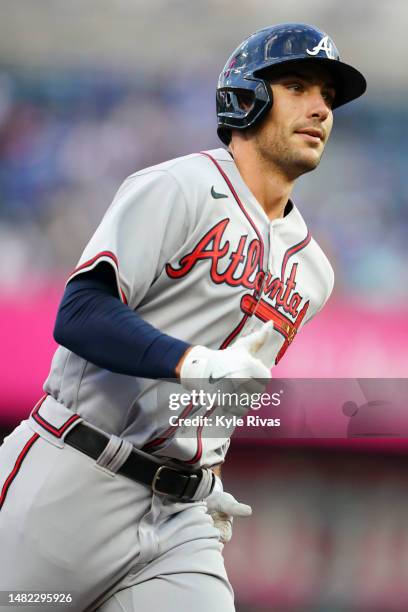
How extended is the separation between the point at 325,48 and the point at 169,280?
26.1 inches

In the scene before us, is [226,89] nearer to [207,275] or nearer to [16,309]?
[207,275]

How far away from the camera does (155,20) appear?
5418mm

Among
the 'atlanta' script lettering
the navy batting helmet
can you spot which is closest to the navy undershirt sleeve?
the 'atlanta' script lettering

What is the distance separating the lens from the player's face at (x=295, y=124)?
6.55 feet

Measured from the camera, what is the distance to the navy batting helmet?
2023mm

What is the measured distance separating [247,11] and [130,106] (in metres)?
0.96

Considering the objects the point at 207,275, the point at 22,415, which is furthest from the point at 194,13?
the point at 207,275

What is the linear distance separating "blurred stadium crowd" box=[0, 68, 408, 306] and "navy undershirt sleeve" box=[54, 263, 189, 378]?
10.1 ft

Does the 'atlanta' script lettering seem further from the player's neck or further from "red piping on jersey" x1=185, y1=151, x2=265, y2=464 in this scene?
the player's neck

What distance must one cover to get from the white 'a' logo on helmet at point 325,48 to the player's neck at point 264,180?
0.84 feet

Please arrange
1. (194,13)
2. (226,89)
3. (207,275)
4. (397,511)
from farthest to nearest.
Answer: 1. (194,13)
2. (397,511)
3. (226,89)
4. (207,275)

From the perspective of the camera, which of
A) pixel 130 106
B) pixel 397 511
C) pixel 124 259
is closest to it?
pixel 124 259

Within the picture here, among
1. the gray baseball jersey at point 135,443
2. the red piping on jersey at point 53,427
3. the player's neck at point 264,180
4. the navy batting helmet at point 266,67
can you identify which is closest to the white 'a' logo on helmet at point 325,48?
the navy batting helmet at point 266,67

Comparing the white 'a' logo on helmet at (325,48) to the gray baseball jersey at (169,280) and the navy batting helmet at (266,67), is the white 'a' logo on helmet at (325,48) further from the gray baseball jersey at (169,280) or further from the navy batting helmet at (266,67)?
the gray baseball jersey at (169,280)
